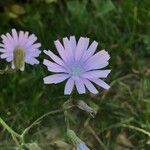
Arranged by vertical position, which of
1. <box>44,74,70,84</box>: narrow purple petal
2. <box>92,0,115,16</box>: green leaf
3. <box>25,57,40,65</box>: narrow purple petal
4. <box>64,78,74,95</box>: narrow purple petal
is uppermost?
<box>92,0,115,16</box>: green leaf

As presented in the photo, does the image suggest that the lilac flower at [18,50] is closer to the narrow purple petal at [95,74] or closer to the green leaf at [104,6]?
the narrow purple petal at [95,74]

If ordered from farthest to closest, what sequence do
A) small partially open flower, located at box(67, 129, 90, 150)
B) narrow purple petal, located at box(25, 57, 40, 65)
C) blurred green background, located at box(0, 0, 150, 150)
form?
blurred green background, located at box(0, 0, 150, 150) < narrow purple petal, located at box(25, 57, 40, 65) < small partially open flower, located at box(67, 129, 90, 150)

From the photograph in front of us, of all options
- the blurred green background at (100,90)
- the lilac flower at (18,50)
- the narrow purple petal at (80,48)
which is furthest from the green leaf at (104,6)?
the narrow purple petal at (80,48)

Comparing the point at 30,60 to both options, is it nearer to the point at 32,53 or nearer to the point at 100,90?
the point at 32,53

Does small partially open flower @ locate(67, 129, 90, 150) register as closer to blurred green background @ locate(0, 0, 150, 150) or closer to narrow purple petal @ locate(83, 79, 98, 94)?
narrow purple petal @ locate(83, 79, 98, 94)

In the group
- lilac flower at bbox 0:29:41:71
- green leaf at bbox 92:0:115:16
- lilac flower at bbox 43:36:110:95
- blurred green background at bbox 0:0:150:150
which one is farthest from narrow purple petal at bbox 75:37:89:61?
green leaf at bbox 92:0:115:16

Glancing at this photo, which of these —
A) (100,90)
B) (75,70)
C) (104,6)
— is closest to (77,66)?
(75,70)
